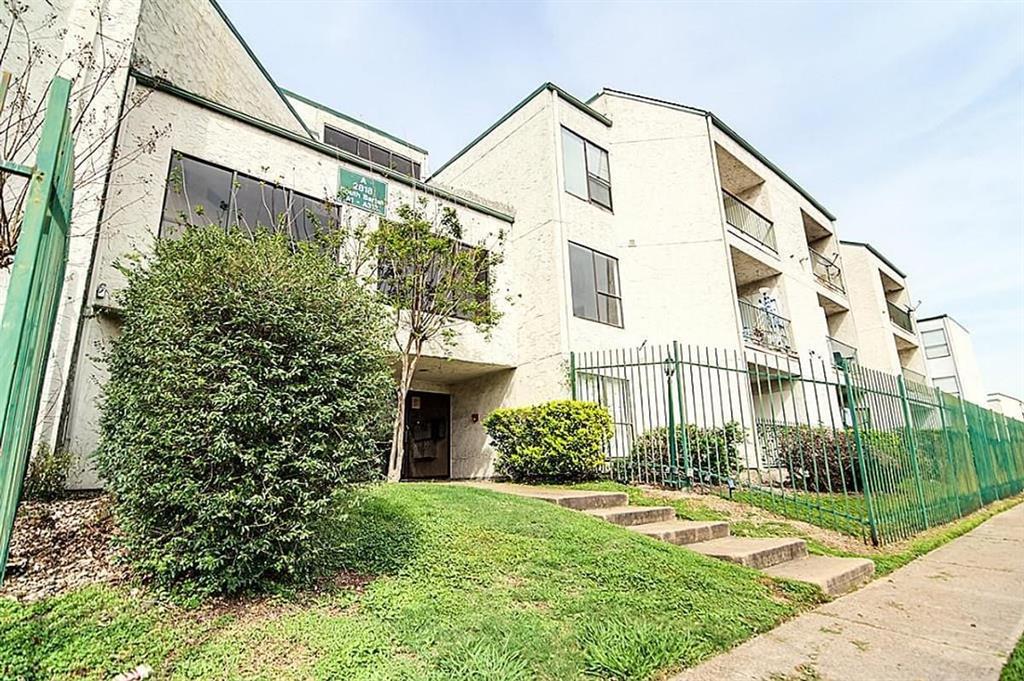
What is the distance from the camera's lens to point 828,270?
20.7 meters

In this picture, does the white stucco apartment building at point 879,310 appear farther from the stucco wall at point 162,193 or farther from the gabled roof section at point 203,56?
the gabled roof section at point 203,56

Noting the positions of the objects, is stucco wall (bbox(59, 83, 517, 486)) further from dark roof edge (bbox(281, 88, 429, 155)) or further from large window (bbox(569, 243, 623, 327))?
dark roof edge (bbox(281, 88, 429, 155))

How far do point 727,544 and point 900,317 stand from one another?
27.3 m

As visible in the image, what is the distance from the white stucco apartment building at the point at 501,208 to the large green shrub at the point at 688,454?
214 centimetres

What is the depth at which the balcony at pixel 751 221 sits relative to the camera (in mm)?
16312

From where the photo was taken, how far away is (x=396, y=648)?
293 cm

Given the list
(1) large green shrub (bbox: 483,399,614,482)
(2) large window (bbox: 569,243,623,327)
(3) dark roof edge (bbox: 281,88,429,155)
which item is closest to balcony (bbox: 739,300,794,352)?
(2) large window (bbox: 569,243,623,327)

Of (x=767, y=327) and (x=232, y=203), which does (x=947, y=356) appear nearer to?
(x=767, y=327)

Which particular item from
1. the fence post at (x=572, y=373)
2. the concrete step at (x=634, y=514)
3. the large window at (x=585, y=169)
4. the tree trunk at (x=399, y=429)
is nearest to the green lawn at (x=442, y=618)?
the concrete step at (x=634, y=514)

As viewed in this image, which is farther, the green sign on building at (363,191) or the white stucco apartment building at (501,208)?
the green sign on building at (363,191)

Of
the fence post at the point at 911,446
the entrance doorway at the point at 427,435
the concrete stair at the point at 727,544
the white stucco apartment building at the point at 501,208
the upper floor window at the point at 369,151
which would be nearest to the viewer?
the concrete stair at the point at 727,544

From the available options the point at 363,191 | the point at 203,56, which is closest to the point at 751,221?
the point at 363,191

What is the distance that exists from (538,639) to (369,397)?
2.02 metres

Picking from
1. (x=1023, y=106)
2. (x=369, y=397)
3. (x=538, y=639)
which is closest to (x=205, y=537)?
(x=369, y=397)
